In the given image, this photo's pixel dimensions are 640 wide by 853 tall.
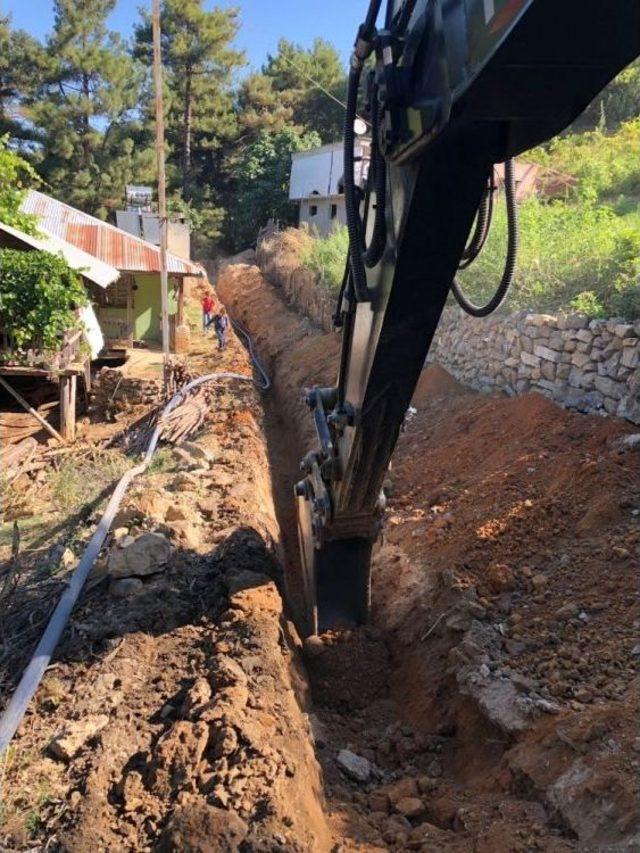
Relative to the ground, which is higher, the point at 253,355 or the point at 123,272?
the point at 123,272

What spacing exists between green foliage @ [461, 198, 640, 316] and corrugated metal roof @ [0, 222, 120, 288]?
8.03 meters

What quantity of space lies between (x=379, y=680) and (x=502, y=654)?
47.2 inches

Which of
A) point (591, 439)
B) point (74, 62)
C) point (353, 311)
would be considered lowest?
point (591, 439)

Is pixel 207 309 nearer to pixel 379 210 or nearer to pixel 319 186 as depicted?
pixel 319 186

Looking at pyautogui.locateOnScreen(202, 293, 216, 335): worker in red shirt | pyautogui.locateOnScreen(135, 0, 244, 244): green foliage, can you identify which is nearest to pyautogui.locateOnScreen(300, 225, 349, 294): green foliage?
pyautogui.locateOnScreen(202, 293, 216, 335): worker in red shirt

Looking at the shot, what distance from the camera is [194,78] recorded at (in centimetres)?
3825

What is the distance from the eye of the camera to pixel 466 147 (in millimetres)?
2867

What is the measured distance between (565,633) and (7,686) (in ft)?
12.9

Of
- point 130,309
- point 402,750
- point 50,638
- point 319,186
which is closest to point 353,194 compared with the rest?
point 50,638

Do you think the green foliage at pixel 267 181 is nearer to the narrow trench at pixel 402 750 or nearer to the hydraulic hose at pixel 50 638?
the hydraulic hose at pixel 50 638

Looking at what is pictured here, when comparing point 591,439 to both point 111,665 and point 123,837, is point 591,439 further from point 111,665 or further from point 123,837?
point 123,837

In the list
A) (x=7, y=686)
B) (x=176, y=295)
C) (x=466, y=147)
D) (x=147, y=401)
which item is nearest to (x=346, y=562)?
(x=7, y=686)

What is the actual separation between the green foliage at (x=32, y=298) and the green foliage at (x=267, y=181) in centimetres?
2646

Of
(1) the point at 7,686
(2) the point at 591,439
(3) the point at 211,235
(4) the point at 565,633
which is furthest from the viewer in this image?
(3) the point at 211,235
